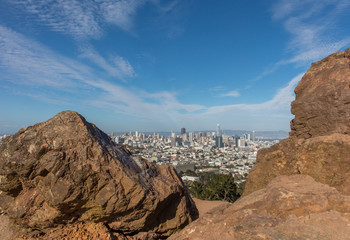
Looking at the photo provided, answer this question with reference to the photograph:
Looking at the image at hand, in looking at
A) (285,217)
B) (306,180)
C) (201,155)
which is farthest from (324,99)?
(201,155)

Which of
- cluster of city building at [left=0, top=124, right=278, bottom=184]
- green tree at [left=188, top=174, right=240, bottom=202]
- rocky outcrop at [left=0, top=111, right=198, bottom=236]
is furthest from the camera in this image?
cluster of city building at [left=0, top=124, right=278, bottom=184]

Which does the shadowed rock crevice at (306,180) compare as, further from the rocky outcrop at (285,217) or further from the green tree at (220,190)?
the green tree at (220,190)

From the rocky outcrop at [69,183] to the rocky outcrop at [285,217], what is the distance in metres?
1.00

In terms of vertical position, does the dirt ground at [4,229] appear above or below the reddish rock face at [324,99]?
below

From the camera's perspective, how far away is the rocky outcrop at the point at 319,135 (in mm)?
3734

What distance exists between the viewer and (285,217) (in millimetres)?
2971

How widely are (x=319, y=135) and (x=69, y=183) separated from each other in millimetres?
4492

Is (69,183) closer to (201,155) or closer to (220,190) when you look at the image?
(220,190)

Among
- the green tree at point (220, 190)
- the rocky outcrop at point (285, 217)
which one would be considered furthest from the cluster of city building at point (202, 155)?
the green tree at point (220, 190)

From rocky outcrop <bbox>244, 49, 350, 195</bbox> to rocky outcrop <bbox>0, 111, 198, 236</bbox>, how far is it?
2355 mm

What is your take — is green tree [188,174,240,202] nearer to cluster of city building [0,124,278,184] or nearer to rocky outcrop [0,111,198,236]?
cluster of city building [0,124,278,184]

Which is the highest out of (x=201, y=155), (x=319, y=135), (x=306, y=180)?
(x=319, y=135)

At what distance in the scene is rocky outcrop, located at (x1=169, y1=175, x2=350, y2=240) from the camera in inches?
105

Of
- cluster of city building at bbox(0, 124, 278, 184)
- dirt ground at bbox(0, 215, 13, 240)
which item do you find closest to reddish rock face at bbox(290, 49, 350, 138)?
cluster of city building at bbox(0, 124, 278, 184)
